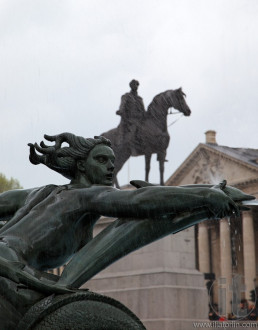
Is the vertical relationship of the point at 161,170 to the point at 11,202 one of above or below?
above

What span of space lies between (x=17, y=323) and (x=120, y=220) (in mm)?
577

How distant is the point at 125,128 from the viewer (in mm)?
23125

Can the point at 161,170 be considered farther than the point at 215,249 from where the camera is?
No

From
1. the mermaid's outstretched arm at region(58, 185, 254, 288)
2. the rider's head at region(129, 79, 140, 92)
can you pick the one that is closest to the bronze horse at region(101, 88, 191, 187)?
the rider's head at region(129, 79, 140, 92)

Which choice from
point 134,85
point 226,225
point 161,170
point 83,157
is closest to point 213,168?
point 226,225

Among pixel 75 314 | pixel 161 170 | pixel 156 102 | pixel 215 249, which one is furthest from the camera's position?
pixel 215 249

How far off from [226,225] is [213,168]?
5924 mm

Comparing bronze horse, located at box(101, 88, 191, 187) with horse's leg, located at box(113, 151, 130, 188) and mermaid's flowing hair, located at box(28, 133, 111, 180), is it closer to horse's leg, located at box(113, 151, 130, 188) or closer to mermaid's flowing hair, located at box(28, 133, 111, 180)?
horse's leg, located at box(113, 151, 130, 188)

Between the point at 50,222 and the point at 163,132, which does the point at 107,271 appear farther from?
the point at 50,222

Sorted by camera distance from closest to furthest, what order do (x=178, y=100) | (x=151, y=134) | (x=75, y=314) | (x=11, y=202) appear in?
(x=75, y=314)
(x=11, y=202)
(x=151, y=134)
(x=178, y=100)

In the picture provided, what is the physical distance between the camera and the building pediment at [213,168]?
59300 mm

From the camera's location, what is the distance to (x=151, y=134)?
73.3ft

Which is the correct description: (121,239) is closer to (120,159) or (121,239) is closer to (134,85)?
(120,159)

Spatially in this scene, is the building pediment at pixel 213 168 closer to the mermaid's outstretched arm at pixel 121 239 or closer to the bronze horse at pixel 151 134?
the bronze horse at pixel 151 134
